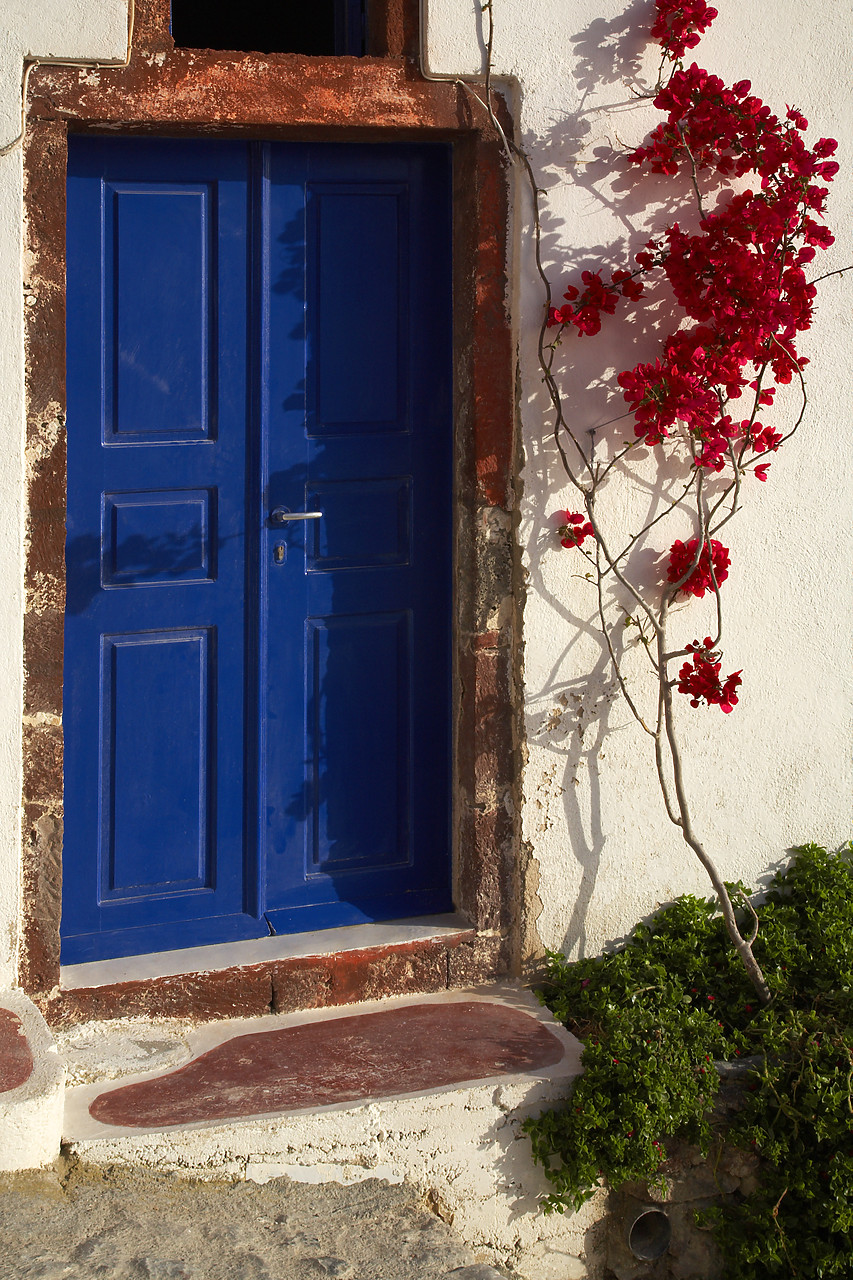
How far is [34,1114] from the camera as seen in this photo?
2822 millimetres

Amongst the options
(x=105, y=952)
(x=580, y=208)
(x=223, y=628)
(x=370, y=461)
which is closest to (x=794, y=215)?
(x=580, y=208)

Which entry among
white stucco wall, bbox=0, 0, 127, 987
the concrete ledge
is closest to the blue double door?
white stucco wall, bbox=0, 0, 127, 987

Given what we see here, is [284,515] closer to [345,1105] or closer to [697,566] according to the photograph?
[697,566]

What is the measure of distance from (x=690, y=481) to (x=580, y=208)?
2.92 ft

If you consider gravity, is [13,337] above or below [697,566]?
above

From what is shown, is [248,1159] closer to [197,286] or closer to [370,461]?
[370,461]

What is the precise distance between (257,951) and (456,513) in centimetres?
144

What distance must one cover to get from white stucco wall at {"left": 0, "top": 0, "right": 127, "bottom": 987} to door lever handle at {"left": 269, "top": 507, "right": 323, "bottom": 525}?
746mm

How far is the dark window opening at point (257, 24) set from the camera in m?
5.54

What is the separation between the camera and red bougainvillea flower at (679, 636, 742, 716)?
3707 mm

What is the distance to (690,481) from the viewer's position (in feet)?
12.7

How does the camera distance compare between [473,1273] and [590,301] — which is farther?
[590,301]

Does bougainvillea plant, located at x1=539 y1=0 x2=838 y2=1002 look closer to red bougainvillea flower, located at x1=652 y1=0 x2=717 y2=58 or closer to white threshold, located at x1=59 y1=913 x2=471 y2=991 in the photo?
red bougainvillea flower, located at x1=652 y1=0 x2=717 y2=58

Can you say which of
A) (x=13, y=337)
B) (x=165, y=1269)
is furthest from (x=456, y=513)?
(x=165, y=1269)
